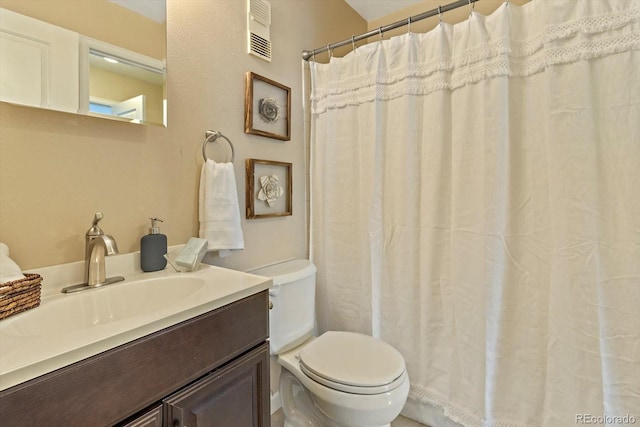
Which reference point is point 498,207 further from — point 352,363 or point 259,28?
point 259,28

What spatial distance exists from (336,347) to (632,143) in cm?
134

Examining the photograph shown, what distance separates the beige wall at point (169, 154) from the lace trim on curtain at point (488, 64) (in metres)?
0.36

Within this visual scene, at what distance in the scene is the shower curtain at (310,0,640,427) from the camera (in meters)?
1.05

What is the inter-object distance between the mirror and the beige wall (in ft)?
0.15

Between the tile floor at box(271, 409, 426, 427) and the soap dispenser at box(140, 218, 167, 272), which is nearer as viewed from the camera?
the soap dispenser at box(140, 218, 167, 272)

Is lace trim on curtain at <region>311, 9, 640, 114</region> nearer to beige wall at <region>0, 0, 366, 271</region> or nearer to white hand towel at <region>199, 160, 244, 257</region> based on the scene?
beige wall at <region>0, 0, 366, 271</region>

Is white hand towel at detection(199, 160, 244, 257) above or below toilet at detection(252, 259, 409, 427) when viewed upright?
above

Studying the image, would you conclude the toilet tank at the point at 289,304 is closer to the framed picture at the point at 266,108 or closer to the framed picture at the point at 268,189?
the framed picture at the point at 268,189

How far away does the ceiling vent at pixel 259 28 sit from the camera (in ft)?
4.47

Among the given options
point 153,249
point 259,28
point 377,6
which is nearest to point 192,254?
point 153,249

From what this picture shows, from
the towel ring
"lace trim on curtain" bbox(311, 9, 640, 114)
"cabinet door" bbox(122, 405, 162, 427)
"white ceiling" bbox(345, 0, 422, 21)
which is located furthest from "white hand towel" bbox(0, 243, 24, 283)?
"white ceiling" bbox(345, 0, 422, 21)

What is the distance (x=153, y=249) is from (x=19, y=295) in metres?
0.36

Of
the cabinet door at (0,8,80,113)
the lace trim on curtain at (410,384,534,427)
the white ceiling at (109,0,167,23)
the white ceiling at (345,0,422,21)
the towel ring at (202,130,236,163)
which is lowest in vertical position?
the lace trim on curtain at (410,384,534,427)

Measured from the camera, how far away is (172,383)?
674 mm
